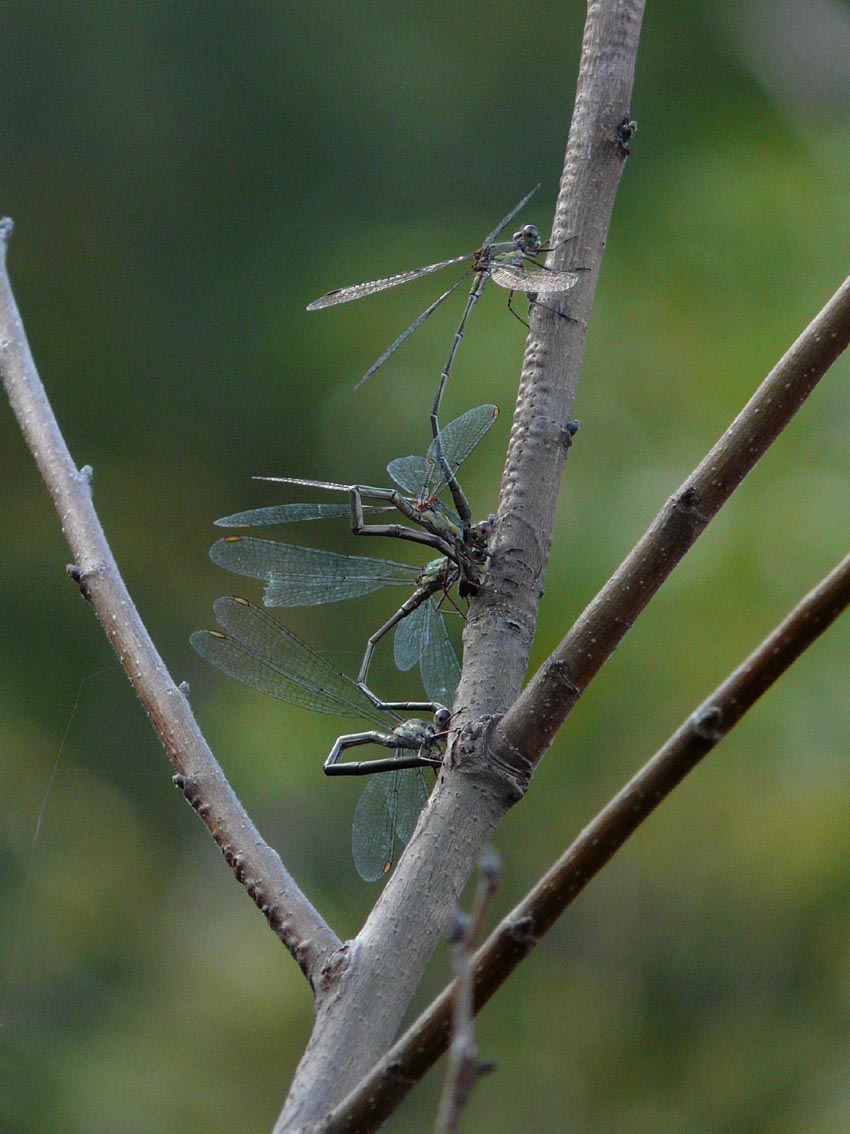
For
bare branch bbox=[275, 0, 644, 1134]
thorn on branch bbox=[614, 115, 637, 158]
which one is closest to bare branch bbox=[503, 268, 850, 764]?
bare branch bbox=[275, 0, 644, 1134]

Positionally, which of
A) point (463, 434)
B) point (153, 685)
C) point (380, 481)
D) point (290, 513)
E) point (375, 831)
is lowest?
point (375, 831)

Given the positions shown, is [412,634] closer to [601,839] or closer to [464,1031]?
[601,839]

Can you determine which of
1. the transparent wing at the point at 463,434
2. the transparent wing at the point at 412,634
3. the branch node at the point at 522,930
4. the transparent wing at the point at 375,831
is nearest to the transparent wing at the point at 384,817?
the transparent wing at the point at 375,831

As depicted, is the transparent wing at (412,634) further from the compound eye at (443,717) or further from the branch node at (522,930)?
the branch node at (522,930)

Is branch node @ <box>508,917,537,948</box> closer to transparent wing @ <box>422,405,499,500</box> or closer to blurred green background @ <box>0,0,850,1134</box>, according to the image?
transparent wing @ <box>422,405,499,500</box>

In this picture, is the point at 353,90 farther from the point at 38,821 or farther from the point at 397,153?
the point at 38,821

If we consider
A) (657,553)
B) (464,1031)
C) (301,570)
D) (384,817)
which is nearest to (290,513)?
A: (301,570)
